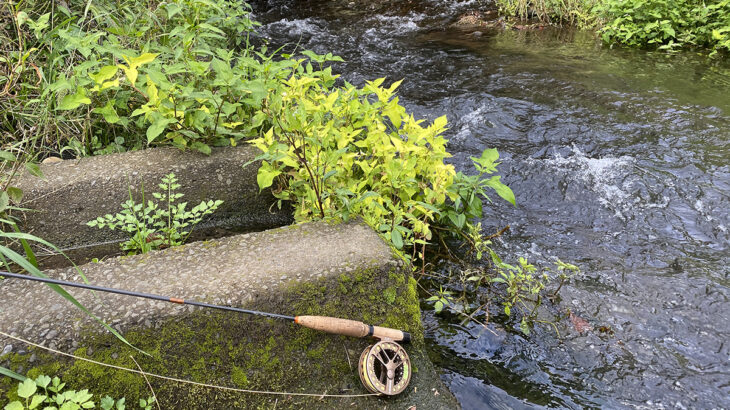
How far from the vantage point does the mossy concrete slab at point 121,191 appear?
294cm

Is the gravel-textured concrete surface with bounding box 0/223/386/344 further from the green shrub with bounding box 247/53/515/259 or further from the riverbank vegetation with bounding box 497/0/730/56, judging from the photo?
the riverbank vegetation with bounding box 497/0/730/56

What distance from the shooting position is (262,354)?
2104 millimetres

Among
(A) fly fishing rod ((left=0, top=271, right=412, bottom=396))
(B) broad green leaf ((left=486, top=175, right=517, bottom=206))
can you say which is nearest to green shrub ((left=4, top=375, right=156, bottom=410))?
(A) fly fishing rod ((left=0, top=271, right=412, bottom=396))

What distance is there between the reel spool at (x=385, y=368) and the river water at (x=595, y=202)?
45 cm

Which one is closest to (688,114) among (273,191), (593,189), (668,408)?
(593,189)

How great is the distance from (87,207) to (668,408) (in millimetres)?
3344

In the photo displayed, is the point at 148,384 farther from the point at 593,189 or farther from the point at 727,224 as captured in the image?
the point at 727,224

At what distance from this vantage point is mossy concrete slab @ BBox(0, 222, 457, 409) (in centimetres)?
194

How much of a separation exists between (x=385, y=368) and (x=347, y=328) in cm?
27

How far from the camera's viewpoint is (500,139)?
4875 mm

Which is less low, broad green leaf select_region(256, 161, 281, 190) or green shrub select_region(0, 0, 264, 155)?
green shrub select_region(0, 0, 264, 155)

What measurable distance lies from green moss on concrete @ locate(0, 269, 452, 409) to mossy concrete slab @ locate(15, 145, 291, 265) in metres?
1.17

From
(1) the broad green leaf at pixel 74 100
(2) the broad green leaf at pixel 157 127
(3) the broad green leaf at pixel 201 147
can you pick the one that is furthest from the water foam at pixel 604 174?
(1) the broad green leaf at pixel 74 100

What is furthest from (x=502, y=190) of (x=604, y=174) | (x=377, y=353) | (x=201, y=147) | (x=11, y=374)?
(x=11, y=374)
